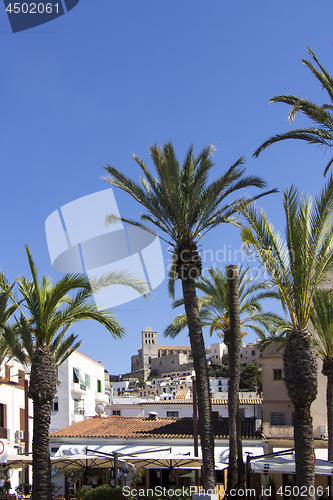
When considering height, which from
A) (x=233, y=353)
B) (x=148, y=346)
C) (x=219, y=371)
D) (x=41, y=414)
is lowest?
(x=219, y=371)

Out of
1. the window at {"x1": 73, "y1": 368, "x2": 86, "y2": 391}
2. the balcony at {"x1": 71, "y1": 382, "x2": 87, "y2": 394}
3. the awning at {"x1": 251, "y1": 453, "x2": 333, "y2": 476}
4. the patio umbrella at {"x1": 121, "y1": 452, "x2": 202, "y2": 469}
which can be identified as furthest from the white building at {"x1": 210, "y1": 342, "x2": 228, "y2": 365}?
the awning at {"x1": 251, "y1": 453, "x2": 333, "y2": 476}

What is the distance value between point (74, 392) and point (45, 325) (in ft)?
82.7

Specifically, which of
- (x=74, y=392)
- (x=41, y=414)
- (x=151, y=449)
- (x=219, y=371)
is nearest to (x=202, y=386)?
(x=41, y=414)

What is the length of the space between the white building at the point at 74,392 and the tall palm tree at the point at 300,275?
23409mm

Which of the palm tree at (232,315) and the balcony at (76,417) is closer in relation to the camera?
the palm tree at (232,315)

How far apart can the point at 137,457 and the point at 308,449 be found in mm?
8944

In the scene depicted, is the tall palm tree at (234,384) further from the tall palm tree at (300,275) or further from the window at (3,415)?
the window at (3,415)

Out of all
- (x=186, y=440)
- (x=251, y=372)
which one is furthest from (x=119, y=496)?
(x=251, y=372)

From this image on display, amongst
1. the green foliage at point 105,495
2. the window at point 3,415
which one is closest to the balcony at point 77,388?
the window at point 3,415

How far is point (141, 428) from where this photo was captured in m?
29.9

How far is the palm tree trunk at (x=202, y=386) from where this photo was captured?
14.3 metres

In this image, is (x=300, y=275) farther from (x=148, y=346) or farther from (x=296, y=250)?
(x=148, y=346)

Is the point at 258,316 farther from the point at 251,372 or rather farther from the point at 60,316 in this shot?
the point at 251,372

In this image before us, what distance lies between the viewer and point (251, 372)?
10181cm
